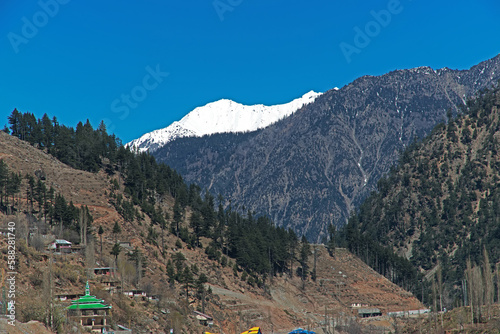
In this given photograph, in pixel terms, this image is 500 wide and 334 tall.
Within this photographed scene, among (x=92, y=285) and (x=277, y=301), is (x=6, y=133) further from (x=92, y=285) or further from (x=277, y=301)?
(x=92, y=285)

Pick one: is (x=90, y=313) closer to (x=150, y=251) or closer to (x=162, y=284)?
(x=162, y=284)

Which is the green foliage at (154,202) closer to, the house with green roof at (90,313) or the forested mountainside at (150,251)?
the forested mountainside at (150,251)

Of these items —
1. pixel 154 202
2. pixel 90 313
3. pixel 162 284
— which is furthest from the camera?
pixel 154 202

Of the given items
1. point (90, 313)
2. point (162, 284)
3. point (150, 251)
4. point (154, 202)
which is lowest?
point (90, 313)

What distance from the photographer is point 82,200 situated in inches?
5866

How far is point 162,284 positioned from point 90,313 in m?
46.5

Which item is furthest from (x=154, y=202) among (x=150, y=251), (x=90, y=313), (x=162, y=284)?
(x=90, y=313)

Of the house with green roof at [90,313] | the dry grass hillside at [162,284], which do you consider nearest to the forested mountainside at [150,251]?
the dry grass hillside at [162,284]

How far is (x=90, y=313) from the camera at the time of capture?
78.2 metres

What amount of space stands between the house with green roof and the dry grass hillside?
4.23 metres

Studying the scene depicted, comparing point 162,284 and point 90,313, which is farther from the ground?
point 162,284

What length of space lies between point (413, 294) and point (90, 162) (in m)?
99.1

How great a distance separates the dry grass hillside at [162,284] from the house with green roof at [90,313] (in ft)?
13.9

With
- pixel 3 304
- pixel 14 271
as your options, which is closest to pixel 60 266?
pixel 14 271
